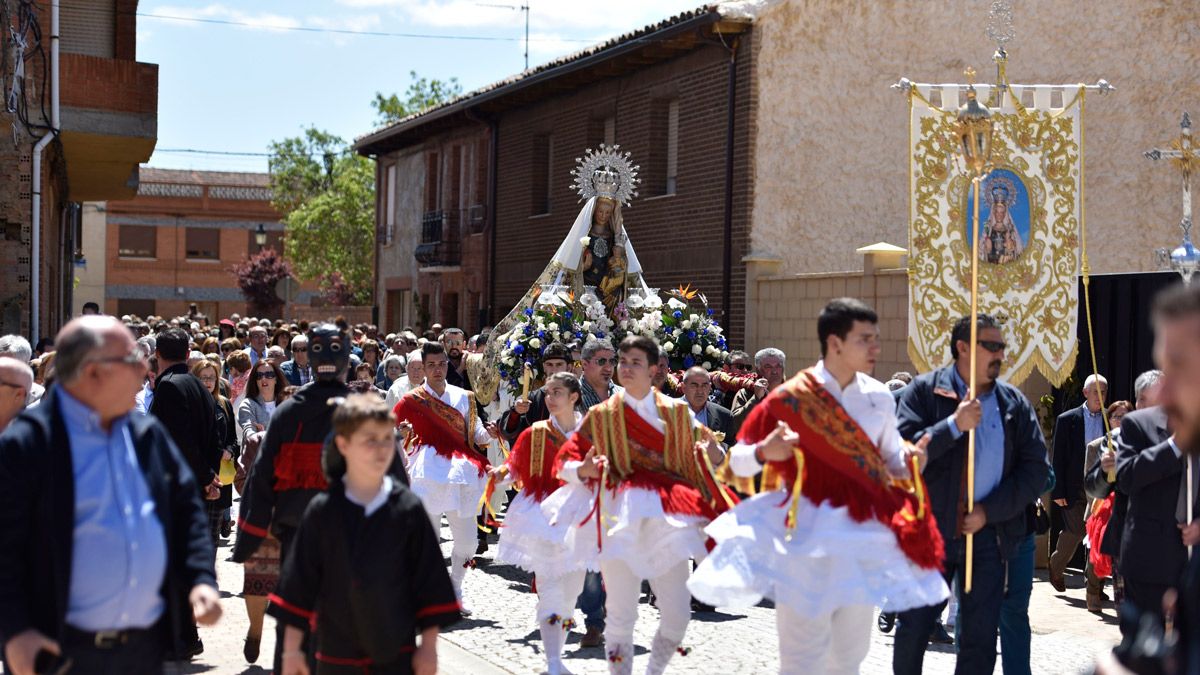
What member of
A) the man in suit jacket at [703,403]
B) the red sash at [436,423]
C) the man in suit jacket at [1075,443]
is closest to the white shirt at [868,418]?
the man in suit jacket at [703,403]

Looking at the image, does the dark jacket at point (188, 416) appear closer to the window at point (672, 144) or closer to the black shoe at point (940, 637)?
the black shoe at point (940, 637)

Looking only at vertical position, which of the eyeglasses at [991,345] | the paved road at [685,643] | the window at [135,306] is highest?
the window at [135,306]

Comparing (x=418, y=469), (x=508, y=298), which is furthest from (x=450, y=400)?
(x=508, y=298)

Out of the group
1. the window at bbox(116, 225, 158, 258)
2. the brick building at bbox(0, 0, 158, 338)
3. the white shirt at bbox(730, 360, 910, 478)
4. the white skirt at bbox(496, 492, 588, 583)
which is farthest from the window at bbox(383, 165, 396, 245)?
the white shirt at bbox(730, 360, 910, 478)

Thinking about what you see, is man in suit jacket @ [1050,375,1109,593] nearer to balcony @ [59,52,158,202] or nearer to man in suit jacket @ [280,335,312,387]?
man in suit jacket @ [280,335,312,387]

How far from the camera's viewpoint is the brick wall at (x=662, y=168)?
65.4ft

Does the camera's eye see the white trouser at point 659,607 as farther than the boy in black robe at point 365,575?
Yes

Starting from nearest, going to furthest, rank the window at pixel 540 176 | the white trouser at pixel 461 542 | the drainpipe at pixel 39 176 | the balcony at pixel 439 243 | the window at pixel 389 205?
1. the white trouser at pixel 461 542
2. the drainpipe at pixel 39 176
3. the window at pixel 540 176
4. the balcony at pixel 439 243
5. the window at pixel 389 205

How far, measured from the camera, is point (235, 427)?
447 inches

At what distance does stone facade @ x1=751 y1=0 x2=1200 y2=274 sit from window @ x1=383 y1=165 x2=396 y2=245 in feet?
55.4

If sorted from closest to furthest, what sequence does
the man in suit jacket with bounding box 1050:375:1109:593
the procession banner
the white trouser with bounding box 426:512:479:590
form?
the white trouser with bounding box 426:512:479:590
the man in suit jacket with bounding box 1050:375:1109:593
the procession banner

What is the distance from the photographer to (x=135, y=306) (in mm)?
61844

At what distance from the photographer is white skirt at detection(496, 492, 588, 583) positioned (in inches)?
328

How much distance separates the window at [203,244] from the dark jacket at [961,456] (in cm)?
5808
